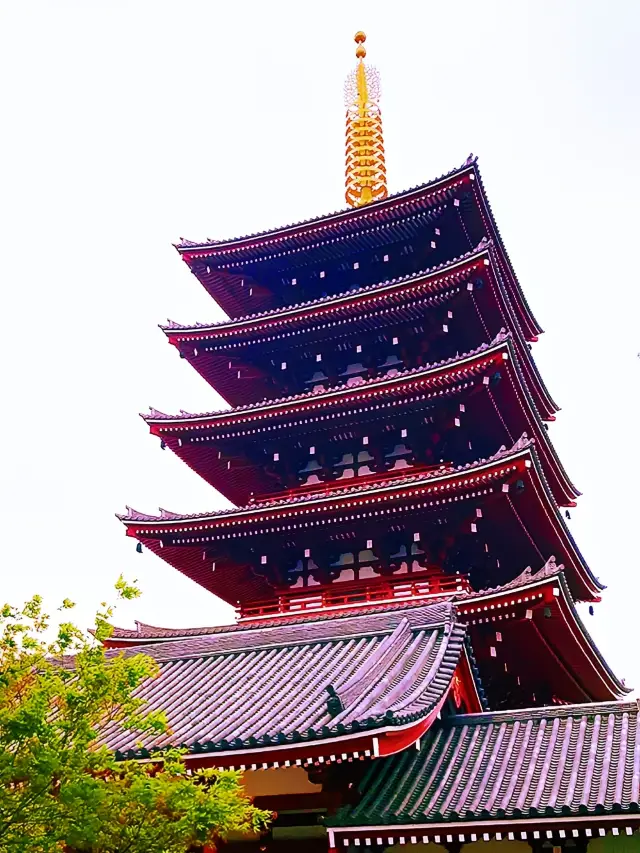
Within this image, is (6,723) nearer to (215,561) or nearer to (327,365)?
(215,561)

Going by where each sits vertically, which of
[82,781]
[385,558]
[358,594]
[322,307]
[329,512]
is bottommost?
[82,781]

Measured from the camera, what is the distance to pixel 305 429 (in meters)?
20.8

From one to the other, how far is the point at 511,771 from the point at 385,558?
805 cm

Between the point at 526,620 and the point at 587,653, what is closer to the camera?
the point at 526,620

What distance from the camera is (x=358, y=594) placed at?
61.4 feet

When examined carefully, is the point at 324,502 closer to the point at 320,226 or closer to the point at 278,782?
the point at 278,782

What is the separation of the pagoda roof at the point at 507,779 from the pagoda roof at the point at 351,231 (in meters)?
13.7

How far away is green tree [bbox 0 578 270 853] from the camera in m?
8.05

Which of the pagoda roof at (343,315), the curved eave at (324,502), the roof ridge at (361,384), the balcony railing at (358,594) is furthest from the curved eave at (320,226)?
the balcony railing at (358,594)

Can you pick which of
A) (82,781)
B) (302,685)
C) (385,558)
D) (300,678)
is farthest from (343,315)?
(82,781)

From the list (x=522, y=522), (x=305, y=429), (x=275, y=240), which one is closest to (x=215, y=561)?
(x=305, y=429)

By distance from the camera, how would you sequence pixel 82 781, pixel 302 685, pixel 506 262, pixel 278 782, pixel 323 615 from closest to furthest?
1. pixel 82 781
2. pixel 278 782
3. pixel 302 685
4. pixel 323 615
5. pixel 506 262

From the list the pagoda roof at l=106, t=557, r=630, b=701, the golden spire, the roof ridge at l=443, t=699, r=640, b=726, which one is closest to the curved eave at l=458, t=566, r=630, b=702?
the pagoda roof at l=106, t=557, r=630, b=701

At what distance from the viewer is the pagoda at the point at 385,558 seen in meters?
10.8
